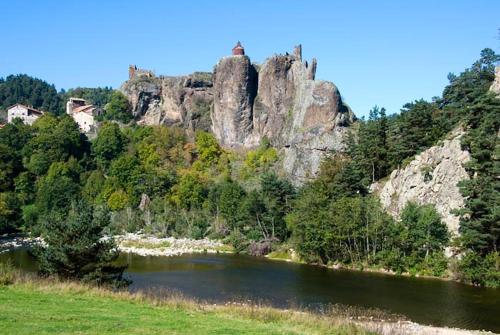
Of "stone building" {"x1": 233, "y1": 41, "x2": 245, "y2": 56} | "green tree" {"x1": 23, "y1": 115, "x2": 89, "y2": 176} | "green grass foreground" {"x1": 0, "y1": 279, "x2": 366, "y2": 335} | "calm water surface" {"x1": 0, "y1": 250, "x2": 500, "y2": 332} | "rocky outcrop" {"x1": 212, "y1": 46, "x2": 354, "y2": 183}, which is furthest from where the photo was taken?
"stone building" {"x1": 233, "y1": 41, "x2": 245, "y2": 56}

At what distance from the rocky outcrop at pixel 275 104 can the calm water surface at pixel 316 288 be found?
34.1m

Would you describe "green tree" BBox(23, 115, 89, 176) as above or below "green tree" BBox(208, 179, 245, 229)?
above

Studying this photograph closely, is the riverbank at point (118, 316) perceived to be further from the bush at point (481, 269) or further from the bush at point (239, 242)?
the bush at point (239, 242)

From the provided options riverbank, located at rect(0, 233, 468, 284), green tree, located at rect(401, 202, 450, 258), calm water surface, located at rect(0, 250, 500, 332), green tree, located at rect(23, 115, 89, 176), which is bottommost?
calm water surface, located at rect(0, 250, 500, 332)

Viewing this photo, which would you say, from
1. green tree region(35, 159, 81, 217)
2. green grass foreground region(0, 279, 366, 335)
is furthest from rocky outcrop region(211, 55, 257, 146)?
green grass foreground region(0, 279, 366, 335)

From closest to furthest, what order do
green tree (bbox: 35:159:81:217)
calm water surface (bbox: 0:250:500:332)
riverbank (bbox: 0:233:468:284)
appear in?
calm water surface (bbox: 0:250:500:332), riverbank (bbox: 0:233:468:284), green tree (bbox: 35:159:81:217)

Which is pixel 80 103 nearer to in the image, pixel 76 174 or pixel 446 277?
pixel 76 174

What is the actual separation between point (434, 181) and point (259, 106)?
143 ft

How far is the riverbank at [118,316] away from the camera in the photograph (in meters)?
11.7

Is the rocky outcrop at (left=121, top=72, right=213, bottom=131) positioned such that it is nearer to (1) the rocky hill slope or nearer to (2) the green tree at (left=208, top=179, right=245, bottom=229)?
(1) the rocky hill slope

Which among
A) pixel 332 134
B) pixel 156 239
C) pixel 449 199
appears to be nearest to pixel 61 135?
pixel 156 239

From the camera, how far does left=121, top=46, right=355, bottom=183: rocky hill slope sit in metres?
73.9

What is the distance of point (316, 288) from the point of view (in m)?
33.2

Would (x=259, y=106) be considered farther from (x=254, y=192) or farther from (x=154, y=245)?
(x=154, y=245)
